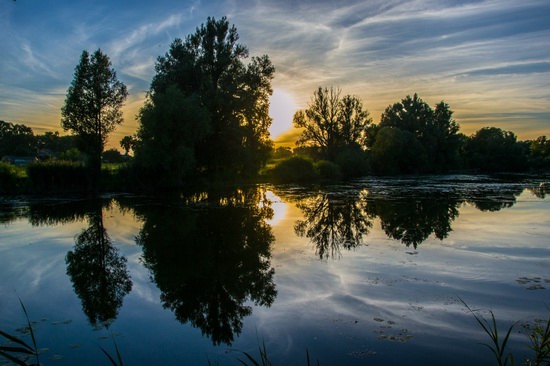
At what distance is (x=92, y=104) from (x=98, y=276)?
33113 mm

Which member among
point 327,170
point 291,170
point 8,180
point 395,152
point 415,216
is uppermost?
point 395,152

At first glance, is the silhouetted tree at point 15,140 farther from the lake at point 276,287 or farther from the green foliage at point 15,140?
the lake at point 276,287

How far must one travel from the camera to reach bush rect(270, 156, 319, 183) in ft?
155

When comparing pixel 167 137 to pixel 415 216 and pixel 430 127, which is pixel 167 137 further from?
pixel 430 127

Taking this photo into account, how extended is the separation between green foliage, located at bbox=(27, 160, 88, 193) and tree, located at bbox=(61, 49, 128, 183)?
15.1 feet

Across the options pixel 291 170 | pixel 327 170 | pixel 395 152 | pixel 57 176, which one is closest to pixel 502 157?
pixel 395 152

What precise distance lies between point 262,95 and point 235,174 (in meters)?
9.76

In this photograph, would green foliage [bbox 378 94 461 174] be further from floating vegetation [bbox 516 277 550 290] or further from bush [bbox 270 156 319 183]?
floating vegetation [bbox 516 277 550 290]

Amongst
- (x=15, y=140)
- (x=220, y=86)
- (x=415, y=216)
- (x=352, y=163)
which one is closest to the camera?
(x=415, y=216)

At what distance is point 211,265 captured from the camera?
10.2 meters

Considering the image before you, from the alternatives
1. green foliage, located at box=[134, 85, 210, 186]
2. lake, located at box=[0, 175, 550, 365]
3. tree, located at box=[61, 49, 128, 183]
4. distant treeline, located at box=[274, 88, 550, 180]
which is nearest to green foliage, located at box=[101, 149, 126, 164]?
distant treeline, located at box=[274, 88, 550, 180]

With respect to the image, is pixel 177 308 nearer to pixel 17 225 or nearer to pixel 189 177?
pixel 17 225

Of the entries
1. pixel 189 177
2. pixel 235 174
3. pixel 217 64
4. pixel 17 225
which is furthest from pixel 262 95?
pixel 17 225

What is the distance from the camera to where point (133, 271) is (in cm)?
988
